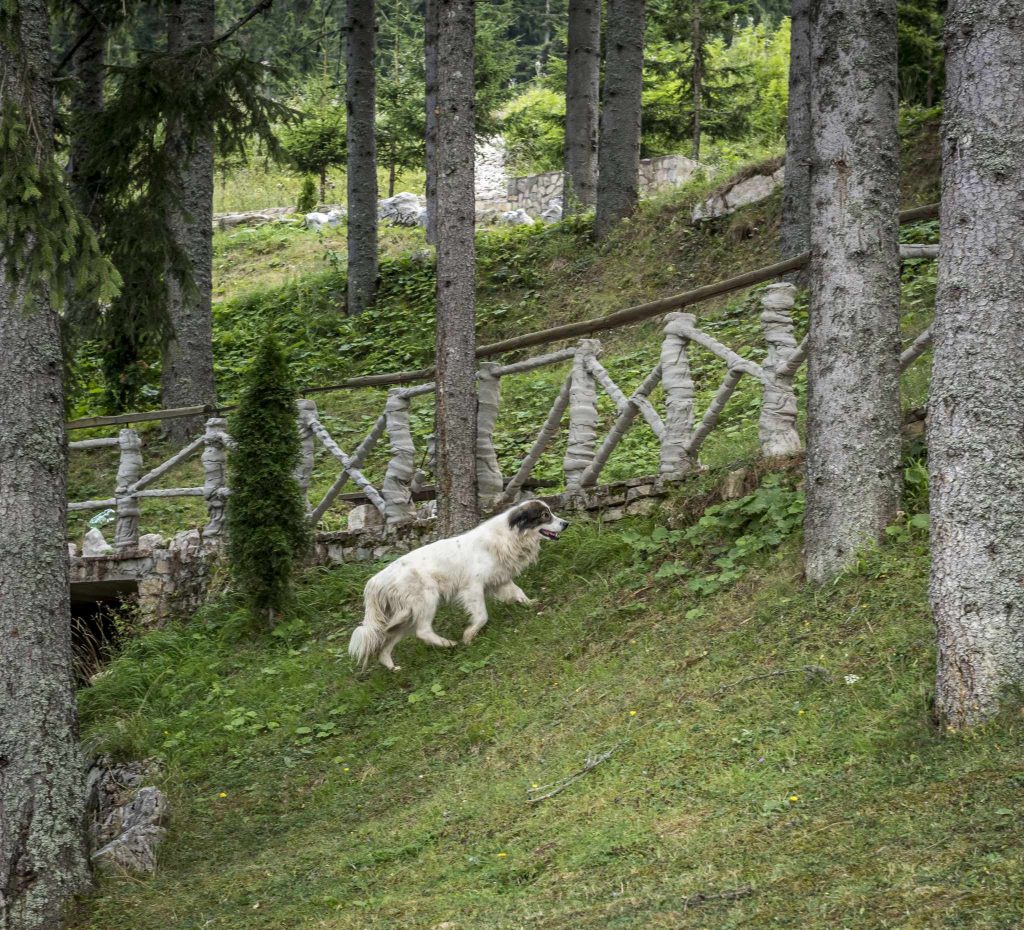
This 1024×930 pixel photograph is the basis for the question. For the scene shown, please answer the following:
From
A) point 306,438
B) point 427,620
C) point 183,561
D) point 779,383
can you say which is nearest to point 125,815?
point 427,620

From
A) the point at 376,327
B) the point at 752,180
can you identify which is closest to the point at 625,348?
the point at 752,180

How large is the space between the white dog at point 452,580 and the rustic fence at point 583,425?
2.62 ft

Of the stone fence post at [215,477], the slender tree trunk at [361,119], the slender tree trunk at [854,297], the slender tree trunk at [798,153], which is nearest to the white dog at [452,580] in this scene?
the slender tree trunk at [854,297]

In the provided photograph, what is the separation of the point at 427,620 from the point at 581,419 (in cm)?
206

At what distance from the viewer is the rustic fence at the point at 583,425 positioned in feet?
27.8

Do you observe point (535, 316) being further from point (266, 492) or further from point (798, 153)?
point (266, 492)

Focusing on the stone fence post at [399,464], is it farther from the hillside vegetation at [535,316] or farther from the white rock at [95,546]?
the white rock at [95,546]

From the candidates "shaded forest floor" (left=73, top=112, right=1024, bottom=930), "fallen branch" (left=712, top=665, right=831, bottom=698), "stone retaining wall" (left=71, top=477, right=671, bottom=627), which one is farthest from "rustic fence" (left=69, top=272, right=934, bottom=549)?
"fallen branch" (left=712, top=665, right=831, bottom=698)

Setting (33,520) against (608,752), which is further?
(33,520)

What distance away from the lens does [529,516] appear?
29.4 feet

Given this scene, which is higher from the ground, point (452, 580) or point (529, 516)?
point (529, 516)

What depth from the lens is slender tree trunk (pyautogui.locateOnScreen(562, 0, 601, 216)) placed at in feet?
71.8

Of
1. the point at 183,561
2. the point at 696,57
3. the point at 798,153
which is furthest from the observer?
the point at 696,57

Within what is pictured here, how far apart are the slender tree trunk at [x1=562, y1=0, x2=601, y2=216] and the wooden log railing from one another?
1104cm
